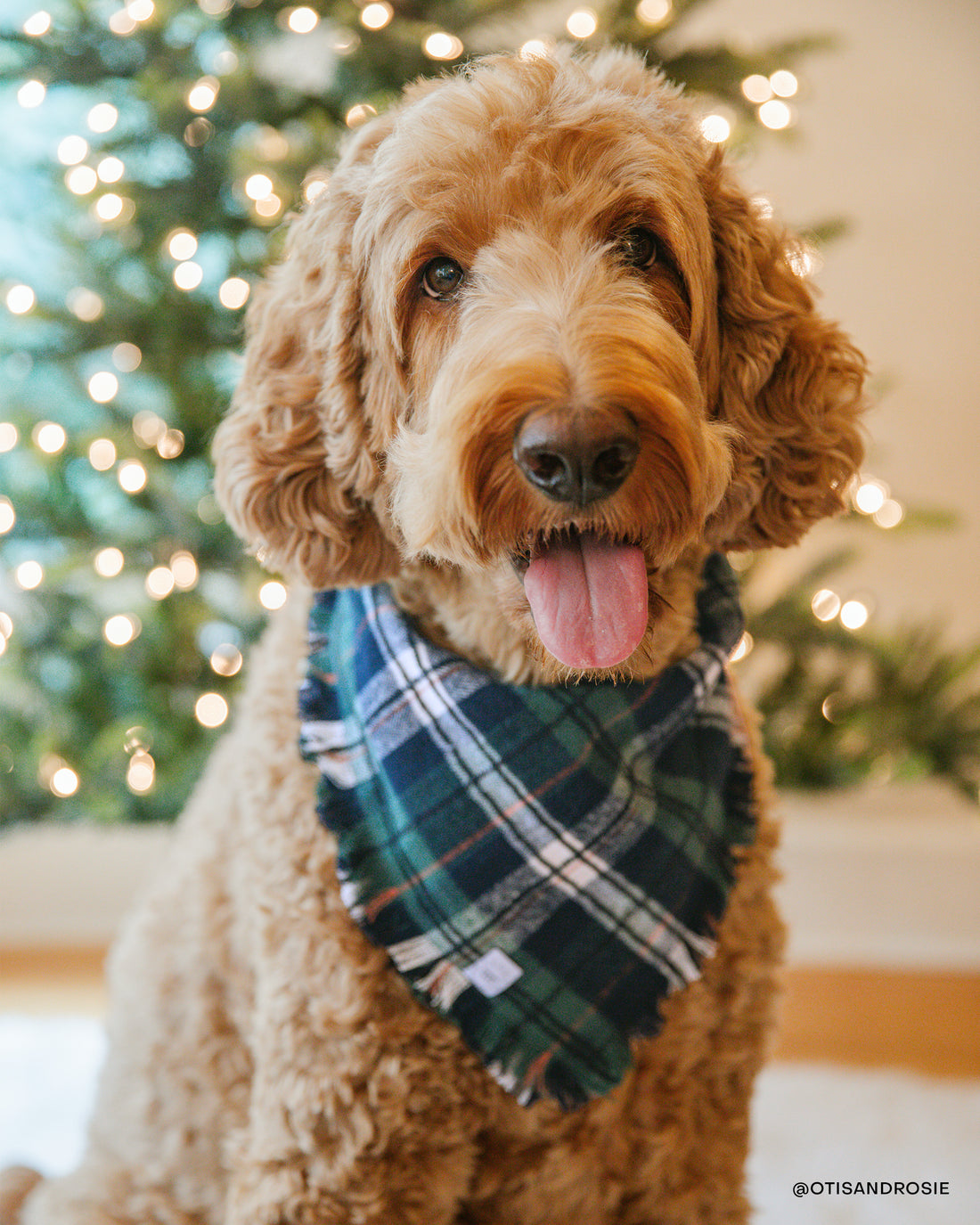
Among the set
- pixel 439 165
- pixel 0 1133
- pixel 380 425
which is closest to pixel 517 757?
pixel 380 425

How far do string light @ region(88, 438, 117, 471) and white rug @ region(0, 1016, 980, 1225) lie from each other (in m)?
1.32

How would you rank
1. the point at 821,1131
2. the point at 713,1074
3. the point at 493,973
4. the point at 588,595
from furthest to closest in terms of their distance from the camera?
the point at 821,1131, the point at 713,1074, the point at 493,973, the point at 588,595

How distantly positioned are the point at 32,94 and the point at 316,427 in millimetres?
1472

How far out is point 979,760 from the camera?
258 centimetres

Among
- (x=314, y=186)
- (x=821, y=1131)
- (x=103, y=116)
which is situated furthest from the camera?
(x=103, y=116)

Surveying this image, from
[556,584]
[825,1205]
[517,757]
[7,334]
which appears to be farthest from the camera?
[7,334]

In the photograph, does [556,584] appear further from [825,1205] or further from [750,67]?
[750,67]

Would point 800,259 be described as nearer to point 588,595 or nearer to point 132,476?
point 588,595

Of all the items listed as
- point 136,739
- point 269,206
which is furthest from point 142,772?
point 269,206

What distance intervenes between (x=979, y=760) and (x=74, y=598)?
7.72 ft

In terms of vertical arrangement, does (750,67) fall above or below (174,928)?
above

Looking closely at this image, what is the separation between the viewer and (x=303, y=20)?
6.67 feet

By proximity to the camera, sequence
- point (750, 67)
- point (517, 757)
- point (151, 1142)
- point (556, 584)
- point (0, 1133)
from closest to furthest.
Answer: point (556, 584)
point (517, 757)
point (151, 1142)
point (0, 1133)
point (750, 67)

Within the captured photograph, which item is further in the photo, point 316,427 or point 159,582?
point 159,582
